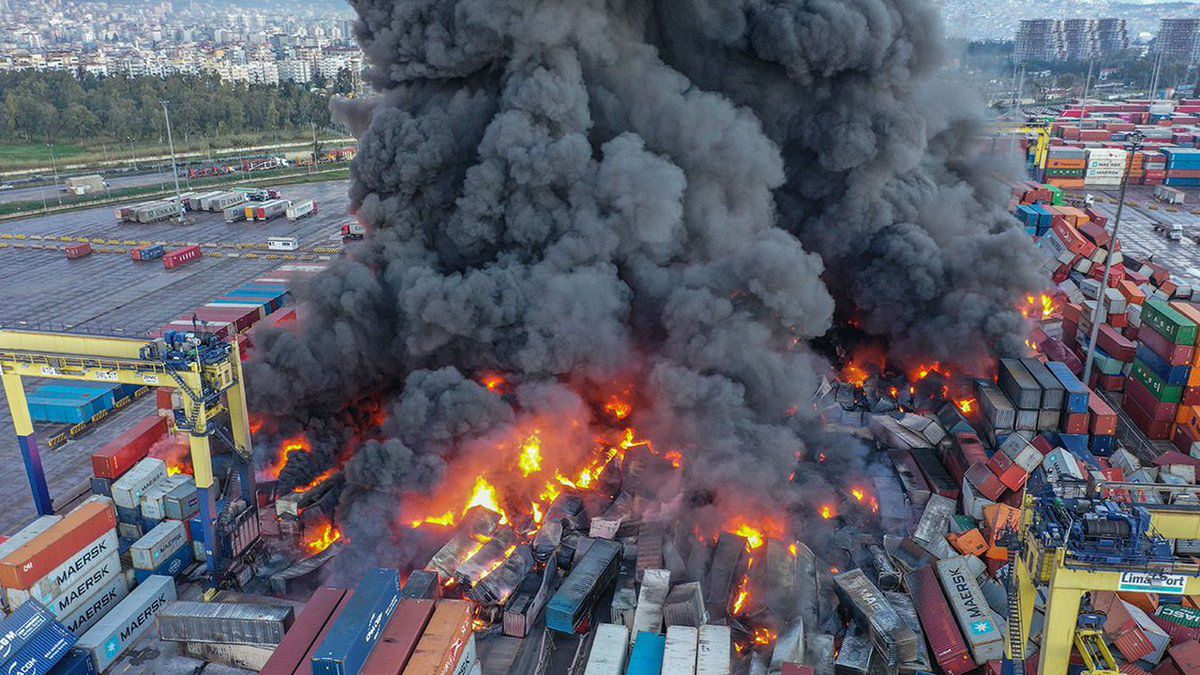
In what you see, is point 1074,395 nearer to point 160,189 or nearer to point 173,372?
point 173,372

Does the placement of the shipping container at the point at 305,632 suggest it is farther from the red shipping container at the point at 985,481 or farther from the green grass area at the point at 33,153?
the green grass area at the point at 33,153

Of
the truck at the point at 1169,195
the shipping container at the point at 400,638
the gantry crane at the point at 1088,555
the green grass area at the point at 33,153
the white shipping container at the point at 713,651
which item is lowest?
the white shipping container at the point at 713,651

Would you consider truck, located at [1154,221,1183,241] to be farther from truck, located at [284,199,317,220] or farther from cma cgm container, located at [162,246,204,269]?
cma cgm container, located at [162,246,204,269]

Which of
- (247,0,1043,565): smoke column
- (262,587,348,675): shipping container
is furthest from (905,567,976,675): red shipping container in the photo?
(262,587,348,675): shipping container

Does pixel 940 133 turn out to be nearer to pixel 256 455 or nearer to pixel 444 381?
pixel 444 381

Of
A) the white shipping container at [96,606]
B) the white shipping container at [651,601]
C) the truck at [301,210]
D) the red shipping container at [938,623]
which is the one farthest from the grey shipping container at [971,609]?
the truck at [301,210]

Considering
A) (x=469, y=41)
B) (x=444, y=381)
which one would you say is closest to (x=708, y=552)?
(x=444, y=381)
